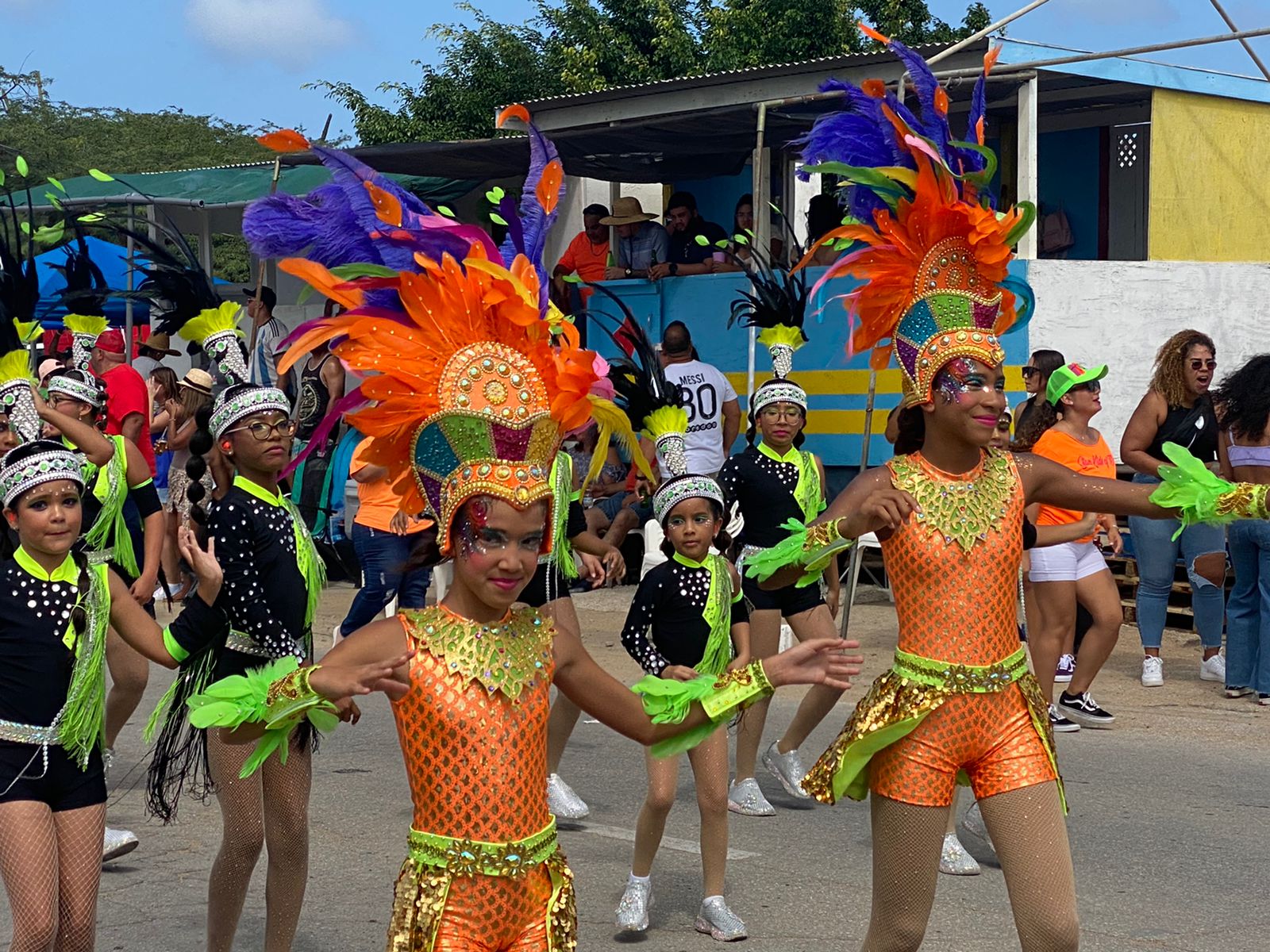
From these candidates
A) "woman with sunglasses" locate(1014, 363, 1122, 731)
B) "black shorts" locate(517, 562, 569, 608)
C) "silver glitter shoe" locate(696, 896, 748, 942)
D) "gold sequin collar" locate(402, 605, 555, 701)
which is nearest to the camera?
"gold sequin collar" locate(402, 605, 555, 701)

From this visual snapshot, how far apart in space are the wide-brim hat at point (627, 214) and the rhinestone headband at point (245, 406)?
10.0 m

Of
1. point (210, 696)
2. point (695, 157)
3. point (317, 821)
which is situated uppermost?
point (695, 157)

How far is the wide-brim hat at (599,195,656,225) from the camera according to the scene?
15227 millimetres

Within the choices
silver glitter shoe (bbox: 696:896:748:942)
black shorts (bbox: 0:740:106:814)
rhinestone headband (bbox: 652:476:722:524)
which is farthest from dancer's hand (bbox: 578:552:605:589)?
A: black shorts (bbox: 0:740:106:814)

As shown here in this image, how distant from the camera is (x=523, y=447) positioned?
12.4 feet

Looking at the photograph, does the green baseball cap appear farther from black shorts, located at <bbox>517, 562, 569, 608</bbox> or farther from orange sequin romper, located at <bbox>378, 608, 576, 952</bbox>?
orange sequin romper, located at <bbox>378, 608, 576, 952</bbox>

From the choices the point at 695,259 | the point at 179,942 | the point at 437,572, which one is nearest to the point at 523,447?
the point at 179,942

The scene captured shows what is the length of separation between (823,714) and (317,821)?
2354 millimetres

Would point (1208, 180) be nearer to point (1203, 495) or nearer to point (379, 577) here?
point (379, 577)

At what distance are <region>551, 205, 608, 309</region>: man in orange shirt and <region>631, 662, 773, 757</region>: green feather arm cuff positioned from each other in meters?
11.9

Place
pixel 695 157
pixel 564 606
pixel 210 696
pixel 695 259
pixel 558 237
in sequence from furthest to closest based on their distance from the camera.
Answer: pixel 558 237 < pixel 695 157 < pixel 695 259 < pixel 564 606 < pixel 210 696

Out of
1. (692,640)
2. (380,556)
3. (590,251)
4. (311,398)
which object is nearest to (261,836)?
(692,640)

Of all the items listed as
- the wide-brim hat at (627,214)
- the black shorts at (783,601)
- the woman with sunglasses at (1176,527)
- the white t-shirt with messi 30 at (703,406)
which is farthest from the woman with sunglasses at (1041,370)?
the wide-brim hat at (627,214)

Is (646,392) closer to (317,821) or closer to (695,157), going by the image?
(317,821)
